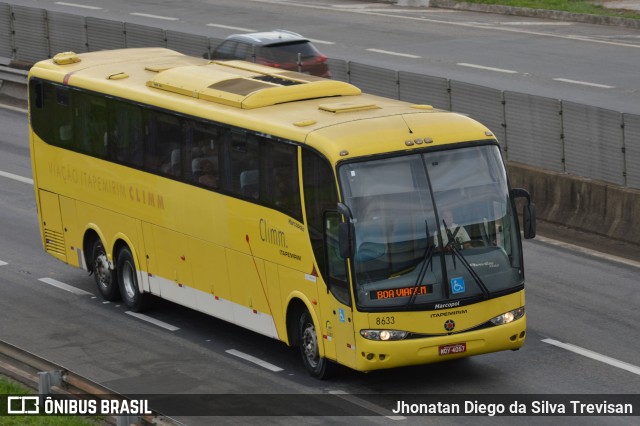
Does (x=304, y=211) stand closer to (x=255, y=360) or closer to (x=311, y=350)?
(x=311, y=350)

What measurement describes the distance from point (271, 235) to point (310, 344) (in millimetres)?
1320

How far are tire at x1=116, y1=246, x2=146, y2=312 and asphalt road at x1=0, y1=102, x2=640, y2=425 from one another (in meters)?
0.19

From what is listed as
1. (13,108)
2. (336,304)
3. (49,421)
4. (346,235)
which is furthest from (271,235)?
(13,108)

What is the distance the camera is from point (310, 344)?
672 inches

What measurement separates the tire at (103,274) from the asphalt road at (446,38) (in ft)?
45.0

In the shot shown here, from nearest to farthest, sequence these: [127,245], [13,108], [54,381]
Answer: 1. [54,381]
2. [127,245]
3. [13,108]

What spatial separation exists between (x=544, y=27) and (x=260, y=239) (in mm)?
27244

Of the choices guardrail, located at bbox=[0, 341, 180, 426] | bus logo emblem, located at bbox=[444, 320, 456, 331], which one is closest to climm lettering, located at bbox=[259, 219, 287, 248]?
bus logo emblem, located at bbox=[444, 320, 456, 331]

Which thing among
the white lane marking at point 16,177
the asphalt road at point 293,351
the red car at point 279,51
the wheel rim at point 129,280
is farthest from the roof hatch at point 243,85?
the red car at point 279,51

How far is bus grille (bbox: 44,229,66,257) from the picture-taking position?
22.2 metres

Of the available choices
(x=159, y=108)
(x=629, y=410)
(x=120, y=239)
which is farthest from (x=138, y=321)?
(x=629, y=410)

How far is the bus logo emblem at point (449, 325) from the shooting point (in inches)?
632

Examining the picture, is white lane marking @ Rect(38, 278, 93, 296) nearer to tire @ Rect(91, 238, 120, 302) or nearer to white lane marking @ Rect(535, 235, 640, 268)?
tire @ Rect(91, 238, 120, 302)

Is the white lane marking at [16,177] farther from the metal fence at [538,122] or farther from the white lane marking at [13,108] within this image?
the metal fence at [538,122]
